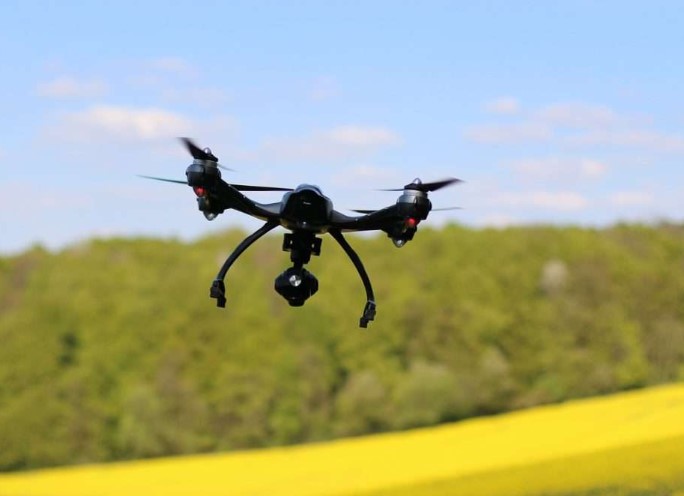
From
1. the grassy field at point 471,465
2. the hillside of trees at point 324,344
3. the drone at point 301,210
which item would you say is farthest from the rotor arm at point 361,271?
the hillside of trees at point 324,344

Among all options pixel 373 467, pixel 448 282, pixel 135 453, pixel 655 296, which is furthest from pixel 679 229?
pixel 373 467

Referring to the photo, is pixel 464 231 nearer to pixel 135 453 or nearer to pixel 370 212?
pixel 135 453

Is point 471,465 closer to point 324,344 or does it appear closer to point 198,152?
point 198,152

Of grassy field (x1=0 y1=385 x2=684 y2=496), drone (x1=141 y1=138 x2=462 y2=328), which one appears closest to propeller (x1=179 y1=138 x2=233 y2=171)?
drone (x1=141 y1=138 x2=462 y2=328)

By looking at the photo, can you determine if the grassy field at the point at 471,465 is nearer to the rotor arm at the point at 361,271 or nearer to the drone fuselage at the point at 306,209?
the rotor arm at the point at 361,271

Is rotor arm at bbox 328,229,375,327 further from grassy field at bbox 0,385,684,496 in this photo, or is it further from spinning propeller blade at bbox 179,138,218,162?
grassy field at bbox 0,385,684,496
